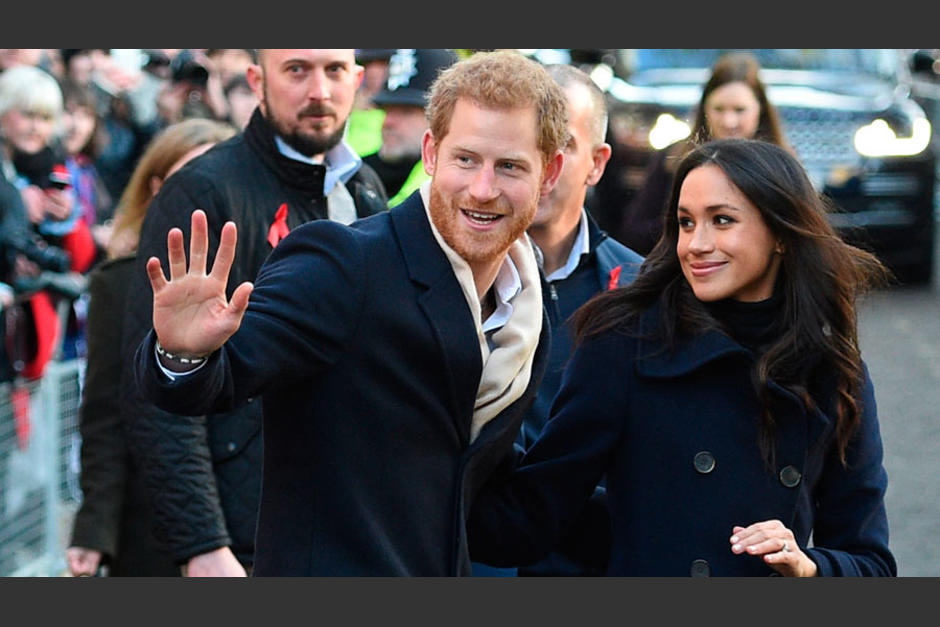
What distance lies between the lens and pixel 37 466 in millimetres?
6996

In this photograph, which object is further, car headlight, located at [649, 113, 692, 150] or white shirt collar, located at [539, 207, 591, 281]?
car headlight, located at [649, 113, 692, 150]

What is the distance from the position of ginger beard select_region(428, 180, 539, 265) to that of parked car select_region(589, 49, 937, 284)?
1029 centimetres

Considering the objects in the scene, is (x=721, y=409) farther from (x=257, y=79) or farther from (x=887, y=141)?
(x=887, y=141)

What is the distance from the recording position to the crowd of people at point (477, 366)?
333 centimetres

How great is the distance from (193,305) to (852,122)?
11.7m

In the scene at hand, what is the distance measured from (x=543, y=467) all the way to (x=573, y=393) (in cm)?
18

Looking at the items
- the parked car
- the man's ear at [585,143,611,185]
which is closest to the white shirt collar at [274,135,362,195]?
the man's ear at [585,143,611,185]


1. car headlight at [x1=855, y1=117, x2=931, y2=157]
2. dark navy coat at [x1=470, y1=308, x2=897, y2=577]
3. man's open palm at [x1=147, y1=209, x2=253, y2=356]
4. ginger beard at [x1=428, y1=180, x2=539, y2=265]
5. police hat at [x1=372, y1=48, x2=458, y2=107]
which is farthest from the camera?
car headlight at [x1=855, y1=117, x2=931, y2=157]

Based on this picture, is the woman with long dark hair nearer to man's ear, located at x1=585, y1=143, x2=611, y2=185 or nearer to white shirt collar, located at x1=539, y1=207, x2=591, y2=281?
white shirt collar, located at x1=539, y1=207, x2=591, y2=281

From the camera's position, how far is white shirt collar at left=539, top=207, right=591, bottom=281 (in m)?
4.89

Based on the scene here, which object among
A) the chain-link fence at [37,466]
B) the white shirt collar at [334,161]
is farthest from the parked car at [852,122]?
the white shirt collar at [334,161]

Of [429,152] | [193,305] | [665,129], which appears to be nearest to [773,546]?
[429,152]

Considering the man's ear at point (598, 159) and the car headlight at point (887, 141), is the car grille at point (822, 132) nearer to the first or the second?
the car headlight at point (887, 141)

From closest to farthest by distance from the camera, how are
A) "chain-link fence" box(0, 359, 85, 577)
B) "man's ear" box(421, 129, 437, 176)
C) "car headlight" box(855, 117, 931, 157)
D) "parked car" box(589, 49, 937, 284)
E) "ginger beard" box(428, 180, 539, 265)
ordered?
"ginger beard" box(428, 180, 539, 265)
"man's ear" box(421, 129, 437, 176)
"chain-link fence" box(0, 359, 85, 577)
"parked car" box(589, 49, 937, 284)
"car headlight" box(855, 117, 931, 157)
